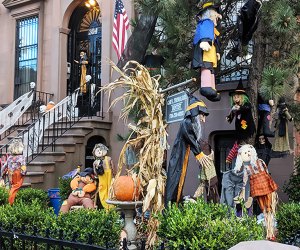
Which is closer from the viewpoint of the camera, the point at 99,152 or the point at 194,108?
the point at 194,108

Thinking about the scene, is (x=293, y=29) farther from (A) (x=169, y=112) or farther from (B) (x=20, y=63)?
(B) (x=20, y=63)

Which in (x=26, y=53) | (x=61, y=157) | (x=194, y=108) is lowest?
(x=61, y=157)

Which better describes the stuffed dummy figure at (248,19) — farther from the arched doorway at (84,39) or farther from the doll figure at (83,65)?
the arched doorway at (84,39)

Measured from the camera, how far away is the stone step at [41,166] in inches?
459

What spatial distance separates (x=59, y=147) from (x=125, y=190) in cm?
683

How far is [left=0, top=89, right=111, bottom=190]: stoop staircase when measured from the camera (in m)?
11.7

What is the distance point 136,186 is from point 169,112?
1037 millimetres

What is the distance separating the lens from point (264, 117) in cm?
789

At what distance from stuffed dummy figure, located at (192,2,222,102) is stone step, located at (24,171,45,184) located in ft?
20.8

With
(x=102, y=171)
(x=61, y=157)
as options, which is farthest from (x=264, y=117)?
(x=61, y=157)

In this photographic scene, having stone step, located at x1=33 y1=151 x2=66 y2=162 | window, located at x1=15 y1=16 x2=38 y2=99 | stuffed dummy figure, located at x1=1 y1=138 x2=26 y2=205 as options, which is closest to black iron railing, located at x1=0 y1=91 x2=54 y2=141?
window, located at x1=15 y1=16 x2=38 y2=99

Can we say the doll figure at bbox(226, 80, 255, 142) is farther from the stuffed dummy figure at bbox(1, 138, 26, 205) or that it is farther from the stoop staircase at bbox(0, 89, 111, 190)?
the stoop staircase at bbox(0, 89, 111, 190)

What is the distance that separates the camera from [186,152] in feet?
19.8

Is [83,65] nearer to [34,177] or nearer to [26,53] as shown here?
[26,53]
